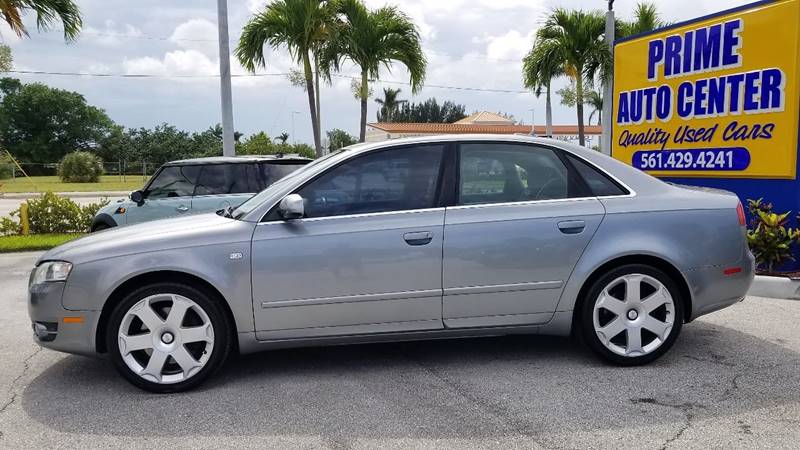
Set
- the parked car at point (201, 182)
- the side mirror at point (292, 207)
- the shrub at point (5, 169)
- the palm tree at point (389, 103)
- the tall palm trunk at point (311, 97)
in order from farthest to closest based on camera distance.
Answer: the palm tree at point (389, 103), the shrub at point (5, 169), the tall palm trunk at point (311, 97), the parked car at point (201, 182), the side mirror at point (292, 207)

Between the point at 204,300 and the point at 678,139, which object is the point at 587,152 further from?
the point at 678,139

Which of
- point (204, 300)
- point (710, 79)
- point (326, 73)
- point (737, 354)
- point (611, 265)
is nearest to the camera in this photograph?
point (204, 300)

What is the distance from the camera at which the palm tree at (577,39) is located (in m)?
17.3

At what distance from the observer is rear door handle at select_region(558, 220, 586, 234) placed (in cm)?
421

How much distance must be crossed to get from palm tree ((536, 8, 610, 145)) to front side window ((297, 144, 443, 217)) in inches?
563

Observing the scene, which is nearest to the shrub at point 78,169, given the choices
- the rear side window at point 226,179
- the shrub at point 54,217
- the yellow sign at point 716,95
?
the shrub at point 54,217

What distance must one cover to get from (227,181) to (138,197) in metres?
1.22

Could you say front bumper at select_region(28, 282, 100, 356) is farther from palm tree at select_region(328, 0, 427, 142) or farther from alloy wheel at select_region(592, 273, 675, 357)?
palm tree at select_region(328, 0, 427, 142)

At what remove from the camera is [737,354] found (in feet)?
15.3

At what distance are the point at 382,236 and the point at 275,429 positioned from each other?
4.33 ft

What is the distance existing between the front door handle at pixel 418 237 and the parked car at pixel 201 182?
4802mm

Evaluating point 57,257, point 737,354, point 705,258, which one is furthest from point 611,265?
point 57,257

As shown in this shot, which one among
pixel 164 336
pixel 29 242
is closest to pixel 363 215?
pixel 164 336

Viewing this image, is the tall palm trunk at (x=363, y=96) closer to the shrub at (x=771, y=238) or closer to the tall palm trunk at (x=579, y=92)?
the tall palm trunk at (x=579, y=92)
